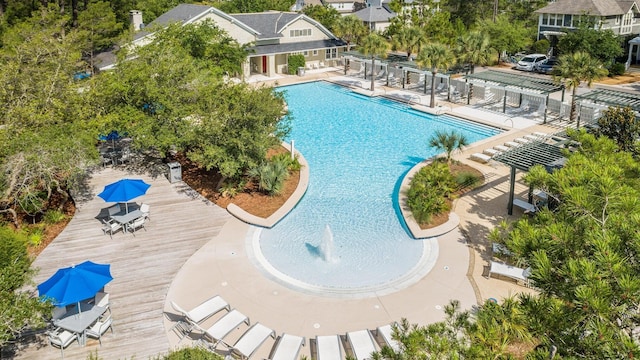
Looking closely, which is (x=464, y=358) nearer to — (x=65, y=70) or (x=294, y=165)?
(x=294, y=165)

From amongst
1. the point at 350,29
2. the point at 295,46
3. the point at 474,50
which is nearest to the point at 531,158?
the point at 474,50

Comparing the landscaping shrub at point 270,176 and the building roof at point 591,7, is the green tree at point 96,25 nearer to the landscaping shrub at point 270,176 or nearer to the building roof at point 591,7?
the landscaping shrub at point 270,176

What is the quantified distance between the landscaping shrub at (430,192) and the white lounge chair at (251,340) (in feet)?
28.6

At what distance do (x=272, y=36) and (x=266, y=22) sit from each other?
9.48 feet

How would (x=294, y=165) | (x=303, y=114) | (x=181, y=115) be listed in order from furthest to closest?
(x=303, y=114)
(x=294, y=165)
(x=181, y=115)

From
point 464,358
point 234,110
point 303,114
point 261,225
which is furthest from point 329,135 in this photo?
point 464,358

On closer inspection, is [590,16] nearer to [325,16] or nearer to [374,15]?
[374,15]

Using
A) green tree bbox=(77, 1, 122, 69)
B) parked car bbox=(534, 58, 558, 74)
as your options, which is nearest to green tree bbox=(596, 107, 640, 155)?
parked car bbox=(534, 58, 558, 74)

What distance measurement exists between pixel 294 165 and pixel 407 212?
6.77m

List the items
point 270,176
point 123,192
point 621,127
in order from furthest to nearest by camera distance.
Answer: point 270,176 → point 621,127 → point 123,192

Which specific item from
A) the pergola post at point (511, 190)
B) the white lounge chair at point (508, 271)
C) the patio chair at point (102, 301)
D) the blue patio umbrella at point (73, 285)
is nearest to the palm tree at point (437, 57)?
the pergola post at point (511, 190)

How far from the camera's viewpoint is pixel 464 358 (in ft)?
22.9

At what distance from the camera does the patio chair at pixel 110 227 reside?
18.6 meters

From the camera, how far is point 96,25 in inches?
1612
